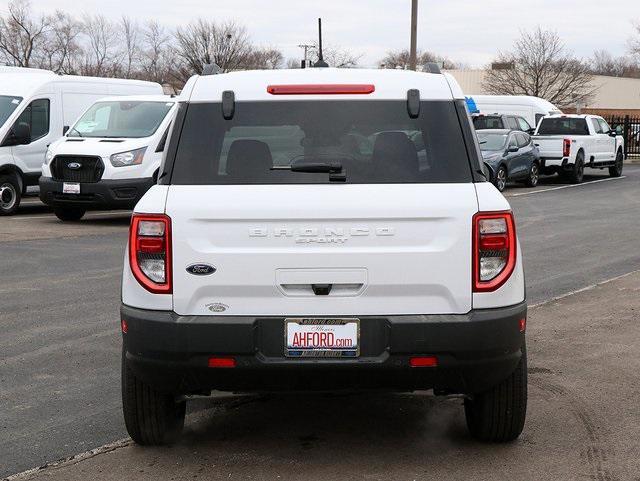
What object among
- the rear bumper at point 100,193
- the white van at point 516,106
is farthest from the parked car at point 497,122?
the rear bumper at point 100,193

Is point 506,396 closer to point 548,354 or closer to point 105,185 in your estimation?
point 548,354

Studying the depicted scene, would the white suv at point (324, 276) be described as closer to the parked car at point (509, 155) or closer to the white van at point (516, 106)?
the parked car at point (509, 155)

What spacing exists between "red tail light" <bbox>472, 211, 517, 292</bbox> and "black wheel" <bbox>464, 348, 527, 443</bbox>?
0.54 meters

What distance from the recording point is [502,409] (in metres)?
5.01

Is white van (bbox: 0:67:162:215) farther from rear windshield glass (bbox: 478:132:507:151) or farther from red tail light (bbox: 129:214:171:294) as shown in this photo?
red tail light (bbox: 129:214:171:294)

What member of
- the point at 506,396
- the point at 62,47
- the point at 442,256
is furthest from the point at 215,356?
the point at 62,47

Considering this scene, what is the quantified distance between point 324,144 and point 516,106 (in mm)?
32037

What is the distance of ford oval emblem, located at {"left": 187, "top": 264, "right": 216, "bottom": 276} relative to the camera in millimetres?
4496

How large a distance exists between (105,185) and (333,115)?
1209 cm

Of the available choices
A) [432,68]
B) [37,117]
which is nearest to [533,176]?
[37,117]

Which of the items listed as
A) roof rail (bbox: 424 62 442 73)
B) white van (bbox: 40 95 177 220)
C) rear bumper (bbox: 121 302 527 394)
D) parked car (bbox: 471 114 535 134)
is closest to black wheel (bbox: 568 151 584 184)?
parked car (bbox: 471 114 535 134)

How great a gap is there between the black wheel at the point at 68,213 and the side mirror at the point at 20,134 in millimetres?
1640

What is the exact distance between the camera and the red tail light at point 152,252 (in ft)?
14.8

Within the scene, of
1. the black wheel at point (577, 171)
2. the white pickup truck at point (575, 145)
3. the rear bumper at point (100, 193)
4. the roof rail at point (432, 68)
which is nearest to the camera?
the roof rail at point (432, 68)
